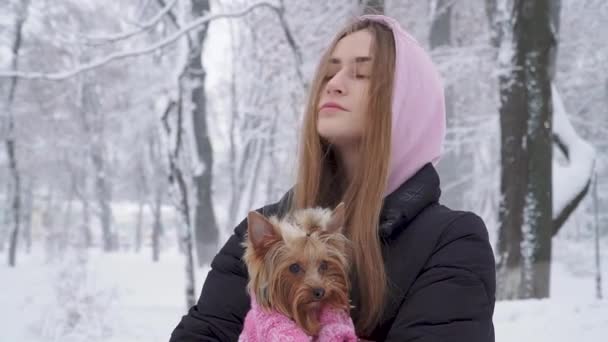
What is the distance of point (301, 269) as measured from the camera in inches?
63.1

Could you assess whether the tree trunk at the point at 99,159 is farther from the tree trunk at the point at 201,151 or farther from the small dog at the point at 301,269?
the small dog at the point at 301,269

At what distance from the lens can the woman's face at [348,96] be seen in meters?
1.78

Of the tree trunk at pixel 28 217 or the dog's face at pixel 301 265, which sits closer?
the dog's face at pixel 301 265

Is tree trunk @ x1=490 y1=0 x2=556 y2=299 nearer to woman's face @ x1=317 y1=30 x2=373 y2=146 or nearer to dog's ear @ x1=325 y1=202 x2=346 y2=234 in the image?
woman's face @ x1=317 y1=30 x2=373 y2=146

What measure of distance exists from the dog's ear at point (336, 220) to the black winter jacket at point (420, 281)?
13cm

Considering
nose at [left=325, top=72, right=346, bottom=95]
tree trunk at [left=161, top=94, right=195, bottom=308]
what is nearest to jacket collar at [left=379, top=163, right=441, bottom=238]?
nose at [left=325, top=72, right=346, bottom=95]

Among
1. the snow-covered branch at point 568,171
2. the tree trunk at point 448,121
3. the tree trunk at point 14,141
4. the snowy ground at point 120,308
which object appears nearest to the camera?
the snowy ground at point 120,308

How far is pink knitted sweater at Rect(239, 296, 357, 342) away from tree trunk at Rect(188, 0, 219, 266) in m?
5.89

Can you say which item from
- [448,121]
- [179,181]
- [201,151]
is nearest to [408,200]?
[179,181]

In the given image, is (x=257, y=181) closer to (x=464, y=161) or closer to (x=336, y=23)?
(x=464, y=161)

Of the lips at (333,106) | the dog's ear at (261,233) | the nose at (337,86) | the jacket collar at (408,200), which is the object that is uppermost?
the nose at (337,86)

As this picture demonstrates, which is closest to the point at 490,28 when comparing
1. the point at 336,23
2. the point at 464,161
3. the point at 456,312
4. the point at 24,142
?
the point at 336,23

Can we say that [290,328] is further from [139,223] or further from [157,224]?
[139,223]

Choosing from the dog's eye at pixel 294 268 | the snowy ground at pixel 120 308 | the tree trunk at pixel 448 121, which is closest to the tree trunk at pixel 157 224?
the snowy ground at pixel 120 308
